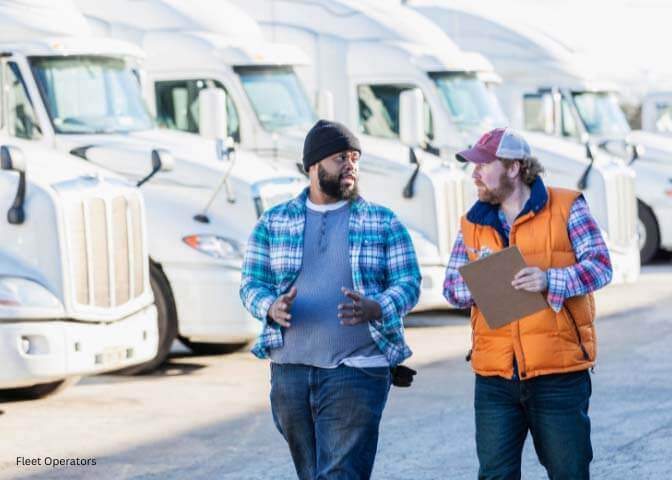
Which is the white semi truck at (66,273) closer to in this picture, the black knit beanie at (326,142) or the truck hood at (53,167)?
the truck hood at (53,167)

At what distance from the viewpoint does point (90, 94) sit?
43.1 ft

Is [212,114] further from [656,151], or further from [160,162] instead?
[656,151]

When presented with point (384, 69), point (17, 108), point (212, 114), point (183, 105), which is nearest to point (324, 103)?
point (384, 69)

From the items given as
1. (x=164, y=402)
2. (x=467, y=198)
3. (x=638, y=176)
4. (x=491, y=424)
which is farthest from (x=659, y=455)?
(x=638, y=176)

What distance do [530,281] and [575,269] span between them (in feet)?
0.65

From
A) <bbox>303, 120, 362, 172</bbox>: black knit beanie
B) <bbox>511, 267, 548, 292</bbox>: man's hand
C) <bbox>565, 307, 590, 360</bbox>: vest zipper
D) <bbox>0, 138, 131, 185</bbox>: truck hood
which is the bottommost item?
<bbox>0, 138, 131, 185</bbox>: truck hood

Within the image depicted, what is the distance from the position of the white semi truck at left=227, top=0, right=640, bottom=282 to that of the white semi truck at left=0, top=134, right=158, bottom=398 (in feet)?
17.2

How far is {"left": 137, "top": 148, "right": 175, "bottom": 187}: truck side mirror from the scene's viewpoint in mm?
12461

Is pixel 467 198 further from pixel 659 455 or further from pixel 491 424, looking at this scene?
pixel 491 424

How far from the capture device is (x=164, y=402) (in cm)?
1162

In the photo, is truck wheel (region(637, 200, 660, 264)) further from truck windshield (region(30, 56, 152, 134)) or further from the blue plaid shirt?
the blue plaid shirt

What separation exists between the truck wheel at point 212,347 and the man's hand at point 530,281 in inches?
319

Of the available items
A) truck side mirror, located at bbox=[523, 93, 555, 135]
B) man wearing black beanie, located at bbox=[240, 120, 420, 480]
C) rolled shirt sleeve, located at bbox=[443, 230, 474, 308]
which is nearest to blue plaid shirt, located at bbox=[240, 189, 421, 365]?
man wearing black beanie, located at bbox=[240, 120, 420, 480]

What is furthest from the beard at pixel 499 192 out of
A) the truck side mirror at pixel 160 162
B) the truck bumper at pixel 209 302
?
the truck bumper at pixel 209 302
